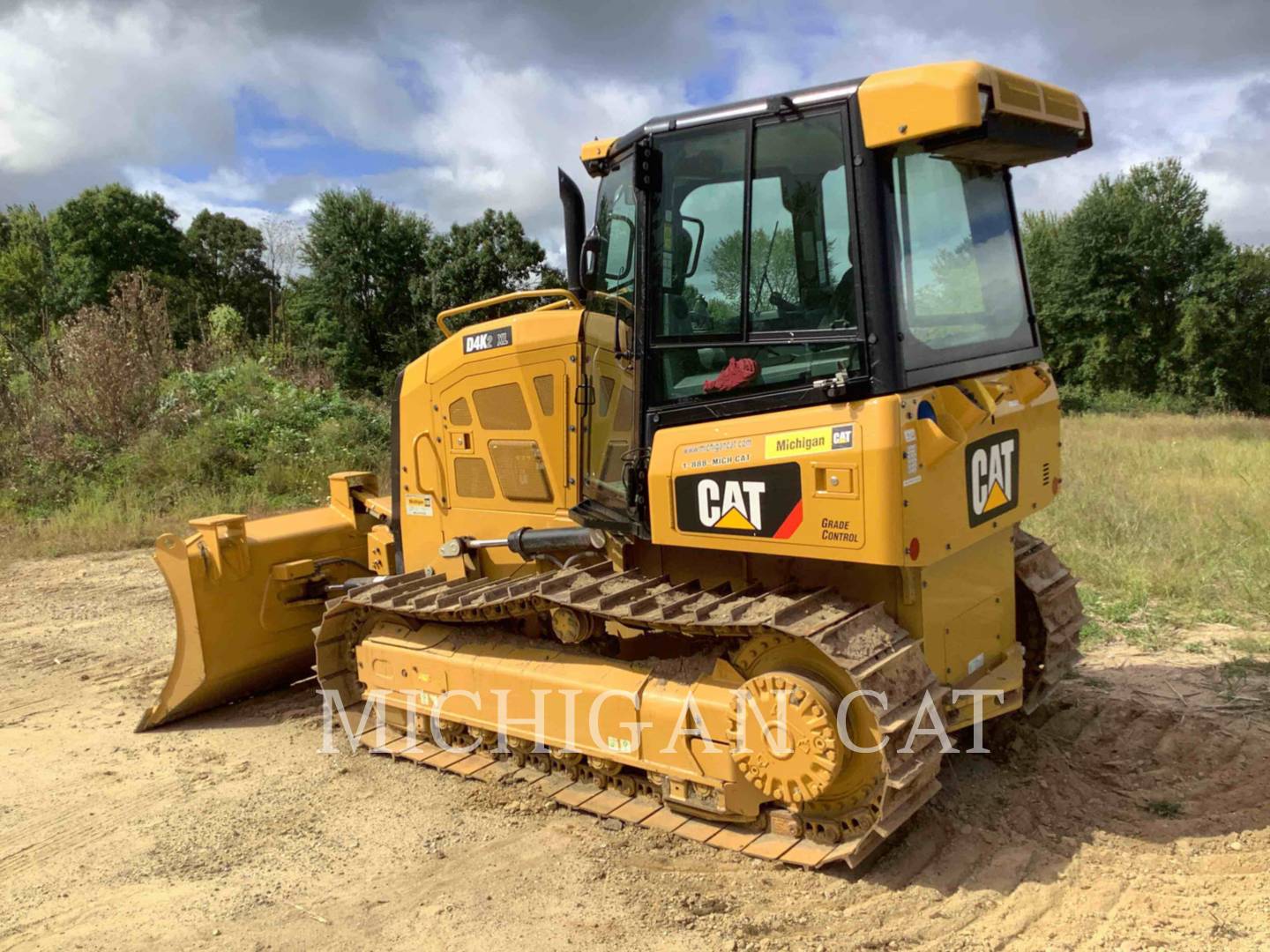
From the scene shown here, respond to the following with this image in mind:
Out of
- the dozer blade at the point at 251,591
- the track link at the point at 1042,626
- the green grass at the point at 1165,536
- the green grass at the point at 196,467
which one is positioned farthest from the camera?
the green grass at the point at 196,467

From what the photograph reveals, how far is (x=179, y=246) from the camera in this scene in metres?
31.1

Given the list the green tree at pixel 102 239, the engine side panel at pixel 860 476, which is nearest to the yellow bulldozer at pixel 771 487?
the engine side panel at pixel 860 476

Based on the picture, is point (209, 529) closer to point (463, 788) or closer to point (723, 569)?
point (463, 788)

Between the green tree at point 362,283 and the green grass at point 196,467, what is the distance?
9755 millimetres

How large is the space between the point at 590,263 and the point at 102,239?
3016 centimetres

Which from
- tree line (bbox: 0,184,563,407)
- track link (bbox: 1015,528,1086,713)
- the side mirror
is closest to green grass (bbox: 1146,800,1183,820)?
track link (bbox: 1015,528,1086,713)

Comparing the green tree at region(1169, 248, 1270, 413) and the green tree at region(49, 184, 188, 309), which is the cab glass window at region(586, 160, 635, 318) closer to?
the green tree at region(49, 184, 188, 309)

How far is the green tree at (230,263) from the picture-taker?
3266cm

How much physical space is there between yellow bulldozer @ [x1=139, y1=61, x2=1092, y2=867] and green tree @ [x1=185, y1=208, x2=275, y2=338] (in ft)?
100

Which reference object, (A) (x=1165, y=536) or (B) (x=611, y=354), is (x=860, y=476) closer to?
(B) (x=611, y=354)

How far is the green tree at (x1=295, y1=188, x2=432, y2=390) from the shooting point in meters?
24.3

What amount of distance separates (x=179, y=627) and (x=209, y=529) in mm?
580

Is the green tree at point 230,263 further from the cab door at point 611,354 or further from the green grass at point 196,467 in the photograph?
the cab door at point 611,354

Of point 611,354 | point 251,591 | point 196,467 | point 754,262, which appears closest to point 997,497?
point 754,262
